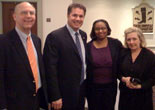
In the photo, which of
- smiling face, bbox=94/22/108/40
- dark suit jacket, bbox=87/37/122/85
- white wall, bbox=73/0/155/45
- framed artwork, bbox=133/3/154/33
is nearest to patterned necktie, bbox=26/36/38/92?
dark suit jacket, bbox=87/37/122/85

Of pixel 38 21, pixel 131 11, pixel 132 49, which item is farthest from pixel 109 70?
pixel 131 11

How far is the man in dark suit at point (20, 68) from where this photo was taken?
164 cm

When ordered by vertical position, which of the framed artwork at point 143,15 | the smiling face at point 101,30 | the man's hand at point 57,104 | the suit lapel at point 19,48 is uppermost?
the framed artwork at point 143,15

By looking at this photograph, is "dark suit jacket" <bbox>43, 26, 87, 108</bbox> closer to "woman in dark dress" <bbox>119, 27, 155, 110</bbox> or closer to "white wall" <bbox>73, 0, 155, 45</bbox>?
"woman in dark dress" <bbox>119, 27, 155, 110</bbox>

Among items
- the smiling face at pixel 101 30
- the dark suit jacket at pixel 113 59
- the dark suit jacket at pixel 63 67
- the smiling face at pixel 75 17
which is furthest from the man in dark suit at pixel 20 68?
the smiling face at pixel 101 30

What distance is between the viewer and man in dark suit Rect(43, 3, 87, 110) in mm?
1998

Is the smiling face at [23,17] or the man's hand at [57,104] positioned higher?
the smiling face at [23,17]

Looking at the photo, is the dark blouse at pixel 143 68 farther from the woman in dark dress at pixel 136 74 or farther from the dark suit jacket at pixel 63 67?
the dark suit jacket at pixel 63 67

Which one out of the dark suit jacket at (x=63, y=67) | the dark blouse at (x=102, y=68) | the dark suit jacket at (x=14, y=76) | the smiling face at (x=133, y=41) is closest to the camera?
the dark suit jacket at (x=14, y=76)

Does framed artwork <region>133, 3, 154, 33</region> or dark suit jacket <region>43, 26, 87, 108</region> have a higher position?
framed artwork <region>133, 3, 154, 33</region>

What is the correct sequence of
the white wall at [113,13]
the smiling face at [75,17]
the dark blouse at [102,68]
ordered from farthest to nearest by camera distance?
the white wall at [113,13] → the dark blouse at [102,68] → the smiling face at [75,17]

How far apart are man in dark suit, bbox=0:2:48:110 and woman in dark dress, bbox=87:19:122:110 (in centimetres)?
75

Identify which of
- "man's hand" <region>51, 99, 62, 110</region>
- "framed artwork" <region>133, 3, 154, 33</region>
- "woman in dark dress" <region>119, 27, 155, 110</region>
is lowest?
"man's hand" <region>51, 99, 62, 110</region>

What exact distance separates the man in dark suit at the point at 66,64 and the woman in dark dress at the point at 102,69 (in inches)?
10.1
